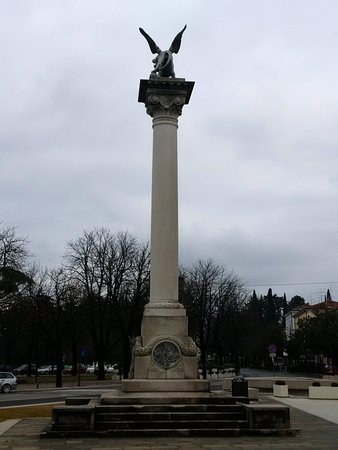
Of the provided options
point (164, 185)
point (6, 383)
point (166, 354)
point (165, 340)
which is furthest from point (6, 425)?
point (6, 383)

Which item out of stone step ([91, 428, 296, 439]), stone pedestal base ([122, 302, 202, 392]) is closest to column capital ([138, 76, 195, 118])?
stone pedestal base ([122, 302, 202, 392])

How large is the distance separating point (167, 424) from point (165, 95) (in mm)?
11746

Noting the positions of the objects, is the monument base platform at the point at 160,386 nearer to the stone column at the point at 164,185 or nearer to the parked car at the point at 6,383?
the stone column at the point at 164,185

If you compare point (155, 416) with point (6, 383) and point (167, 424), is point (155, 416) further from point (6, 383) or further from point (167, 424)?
point (6, 383)

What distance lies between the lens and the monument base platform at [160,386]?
59.6 ft

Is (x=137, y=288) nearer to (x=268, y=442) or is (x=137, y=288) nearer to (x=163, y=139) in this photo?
(x=163, y=139)

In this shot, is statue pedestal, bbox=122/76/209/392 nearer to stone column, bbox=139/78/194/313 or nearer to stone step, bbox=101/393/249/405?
stone column, bbox=139/78/194/313

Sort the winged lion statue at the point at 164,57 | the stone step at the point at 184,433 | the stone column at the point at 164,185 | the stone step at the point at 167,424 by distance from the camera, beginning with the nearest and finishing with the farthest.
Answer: the stone step at the point at 184,433 → the stone step at the point at 167,424 → the stone column at the point at 164,185 → the winged lion statue at the point at 164,57

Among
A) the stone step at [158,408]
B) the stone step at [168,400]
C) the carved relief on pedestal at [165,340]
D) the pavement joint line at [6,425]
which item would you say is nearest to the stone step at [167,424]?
the stone step at [158,408]

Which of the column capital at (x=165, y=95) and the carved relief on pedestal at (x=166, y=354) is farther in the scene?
the column capital at (x=165, y=95)

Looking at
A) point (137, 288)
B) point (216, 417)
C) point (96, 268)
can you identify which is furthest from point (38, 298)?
point (216, 417)

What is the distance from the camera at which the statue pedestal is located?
61.5ft

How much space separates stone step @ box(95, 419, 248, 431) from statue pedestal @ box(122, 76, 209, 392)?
259 cm

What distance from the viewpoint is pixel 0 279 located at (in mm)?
46156
